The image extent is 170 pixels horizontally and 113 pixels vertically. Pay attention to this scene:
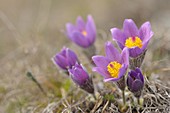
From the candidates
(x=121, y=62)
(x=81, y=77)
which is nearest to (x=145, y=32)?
(x=121, y=62)

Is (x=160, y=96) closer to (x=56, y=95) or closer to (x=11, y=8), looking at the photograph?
(x=56, y=95)

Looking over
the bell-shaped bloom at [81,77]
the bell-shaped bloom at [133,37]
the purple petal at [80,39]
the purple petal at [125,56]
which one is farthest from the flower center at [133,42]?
the purple petal at [80,39]

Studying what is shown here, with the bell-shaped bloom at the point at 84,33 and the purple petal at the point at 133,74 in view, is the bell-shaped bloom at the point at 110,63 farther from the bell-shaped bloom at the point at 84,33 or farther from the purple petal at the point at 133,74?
the bell-shaped bloom at the point at 84,33

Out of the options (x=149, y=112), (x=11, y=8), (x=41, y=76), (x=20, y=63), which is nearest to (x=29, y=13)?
(x=11, y=8)

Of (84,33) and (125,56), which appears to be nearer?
(125,56)

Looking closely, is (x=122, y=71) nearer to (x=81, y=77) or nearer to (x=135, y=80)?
(x=135, y=80)

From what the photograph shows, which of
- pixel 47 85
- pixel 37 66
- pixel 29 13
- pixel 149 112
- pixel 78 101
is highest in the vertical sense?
pixel 29 13

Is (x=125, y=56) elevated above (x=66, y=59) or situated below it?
below

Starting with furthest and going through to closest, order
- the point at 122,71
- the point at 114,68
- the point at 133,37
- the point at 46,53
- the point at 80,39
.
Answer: the point at 46,53
the point at 80,39
the point at 133,37
the point at 114,68
the point at 122,71
